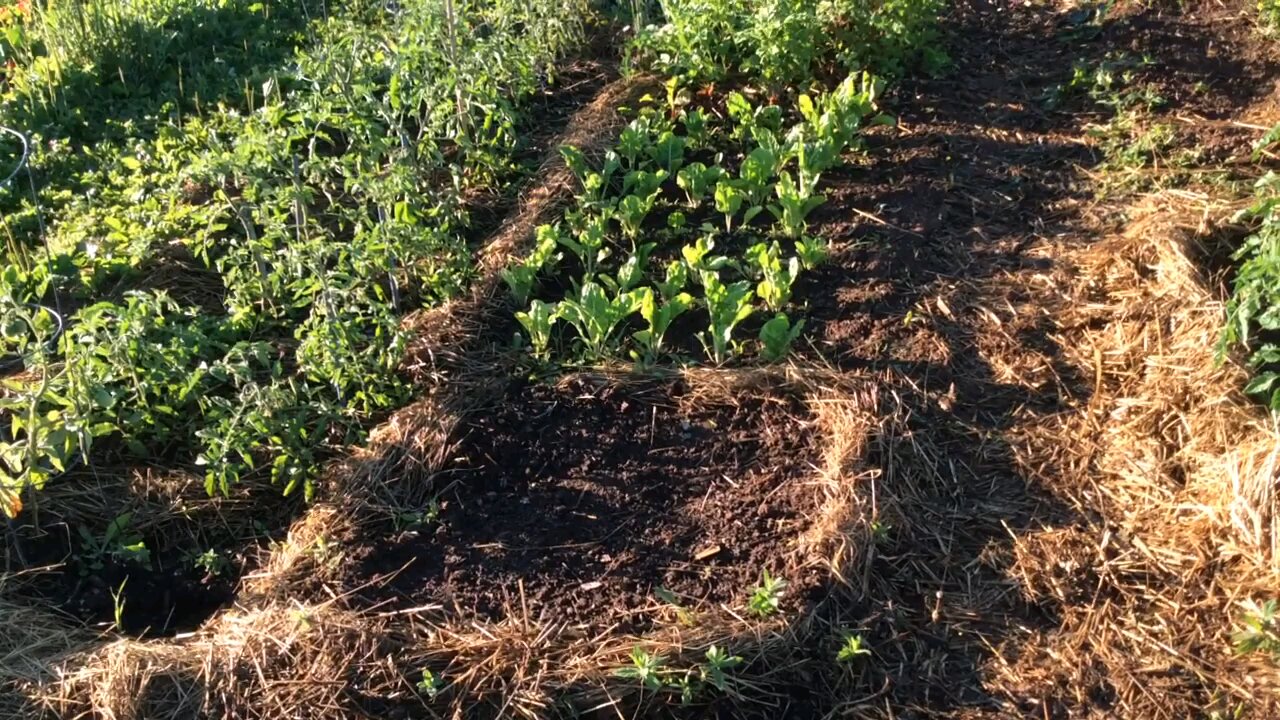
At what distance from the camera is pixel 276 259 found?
374 centimetres

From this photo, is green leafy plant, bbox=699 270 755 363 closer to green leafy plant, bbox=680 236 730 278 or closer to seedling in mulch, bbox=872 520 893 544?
green leafy plant, bbox=680 236 730 278

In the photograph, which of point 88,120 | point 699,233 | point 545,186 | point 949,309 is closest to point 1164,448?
point 949,309

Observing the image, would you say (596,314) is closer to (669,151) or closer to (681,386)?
(681,386)

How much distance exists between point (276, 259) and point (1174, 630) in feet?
9.52

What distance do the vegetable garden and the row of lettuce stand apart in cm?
2

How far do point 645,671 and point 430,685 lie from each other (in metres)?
0.49

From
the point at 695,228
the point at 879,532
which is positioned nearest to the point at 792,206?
the point at 695,228

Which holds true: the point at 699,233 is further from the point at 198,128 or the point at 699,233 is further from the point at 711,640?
the point at 198,128

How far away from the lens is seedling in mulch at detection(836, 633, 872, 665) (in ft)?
8.43

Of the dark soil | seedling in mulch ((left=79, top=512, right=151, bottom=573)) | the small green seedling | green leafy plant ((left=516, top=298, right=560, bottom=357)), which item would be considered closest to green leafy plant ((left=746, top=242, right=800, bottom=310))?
the dark soil

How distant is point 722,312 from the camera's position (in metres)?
3.39

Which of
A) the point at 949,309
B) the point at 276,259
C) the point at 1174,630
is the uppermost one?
the point at 276,259

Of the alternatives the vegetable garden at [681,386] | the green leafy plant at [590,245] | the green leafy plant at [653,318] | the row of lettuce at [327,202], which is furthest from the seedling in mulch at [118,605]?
the green leafy plant at [590,245]

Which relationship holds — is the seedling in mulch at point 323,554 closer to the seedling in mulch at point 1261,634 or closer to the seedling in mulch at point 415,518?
the seedling in mulch at point 415,518
